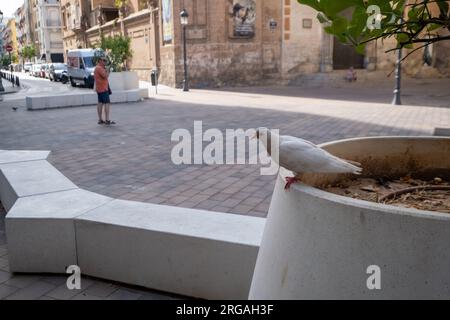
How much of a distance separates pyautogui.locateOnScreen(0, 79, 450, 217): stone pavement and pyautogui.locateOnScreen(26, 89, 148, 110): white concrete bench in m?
0.65

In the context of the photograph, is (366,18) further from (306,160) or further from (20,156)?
(20,156)

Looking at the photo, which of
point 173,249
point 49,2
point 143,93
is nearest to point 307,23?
point 143,93

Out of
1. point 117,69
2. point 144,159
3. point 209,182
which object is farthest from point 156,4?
point 209,182

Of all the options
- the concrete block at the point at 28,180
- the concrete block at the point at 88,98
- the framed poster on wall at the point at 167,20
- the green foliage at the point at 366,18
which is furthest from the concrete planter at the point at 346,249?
the framed poster on wall at the point at 167,20

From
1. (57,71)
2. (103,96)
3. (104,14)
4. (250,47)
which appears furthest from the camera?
(104,14)

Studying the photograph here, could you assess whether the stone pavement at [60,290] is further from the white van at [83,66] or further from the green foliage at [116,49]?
the white van at [83,66]

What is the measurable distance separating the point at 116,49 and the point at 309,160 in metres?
20.0

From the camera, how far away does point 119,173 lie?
6.85m

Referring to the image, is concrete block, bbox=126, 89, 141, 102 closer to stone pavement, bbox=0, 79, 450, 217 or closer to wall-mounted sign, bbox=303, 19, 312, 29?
stone pavement, bbox=0, 79, 450, 217

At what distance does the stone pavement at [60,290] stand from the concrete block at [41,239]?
83mm

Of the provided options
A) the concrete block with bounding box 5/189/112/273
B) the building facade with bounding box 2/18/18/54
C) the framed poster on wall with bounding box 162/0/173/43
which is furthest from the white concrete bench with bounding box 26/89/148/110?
the building facade with bounding box 2/18/18/54

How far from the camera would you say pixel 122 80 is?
20.4 m

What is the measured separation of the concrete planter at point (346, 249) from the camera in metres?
1.63
